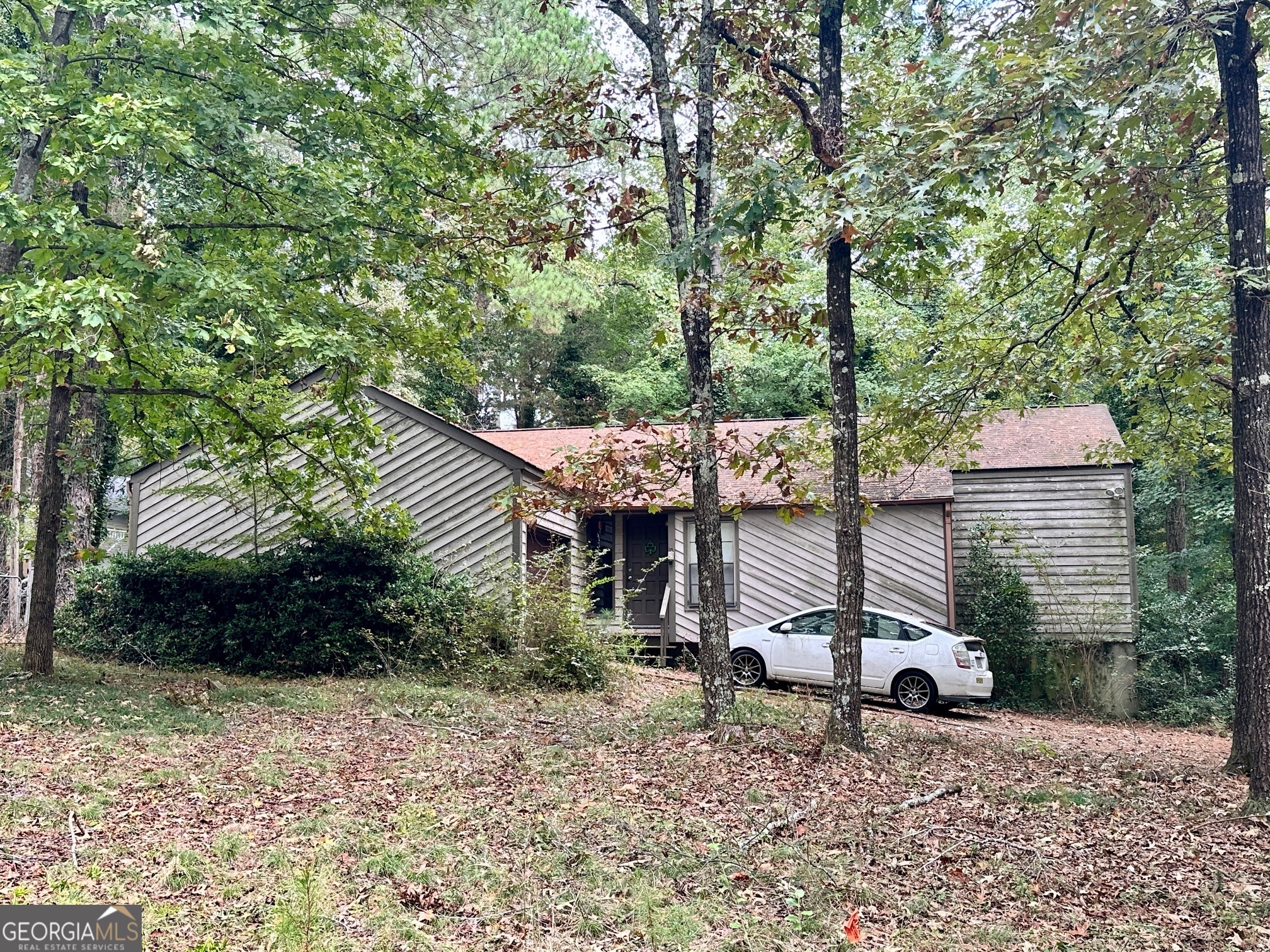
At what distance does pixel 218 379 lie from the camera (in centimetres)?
1072

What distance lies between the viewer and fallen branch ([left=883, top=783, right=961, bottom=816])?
6.80 meters

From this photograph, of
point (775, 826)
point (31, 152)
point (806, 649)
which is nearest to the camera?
point (775, 826)

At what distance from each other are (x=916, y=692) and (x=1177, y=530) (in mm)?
13526

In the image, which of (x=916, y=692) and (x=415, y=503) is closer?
(x=916, y=692)

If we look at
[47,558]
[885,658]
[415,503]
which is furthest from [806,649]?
[47,558]

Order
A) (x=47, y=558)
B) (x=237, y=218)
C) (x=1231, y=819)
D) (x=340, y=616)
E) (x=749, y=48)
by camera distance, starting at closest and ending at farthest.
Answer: (x=1231, y=819), (x=749, y=48), (x=237, y=218), (x=47, y=558), (x=340, y=616)

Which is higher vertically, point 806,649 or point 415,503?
point 415,503

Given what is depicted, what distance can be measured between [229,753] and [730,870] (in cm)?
454

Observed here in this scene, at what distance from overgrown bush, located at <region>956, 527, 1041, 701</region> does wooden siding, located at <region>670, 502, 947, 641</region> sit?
85 centimetres

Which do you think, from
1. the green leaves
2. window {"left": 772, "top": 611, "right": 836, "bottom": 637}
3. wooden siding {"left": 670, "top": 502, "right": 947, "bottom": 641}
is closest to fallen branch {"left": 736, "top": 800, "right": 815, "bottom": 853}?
the green leaves

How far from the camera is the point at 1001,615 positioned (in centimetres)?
1673

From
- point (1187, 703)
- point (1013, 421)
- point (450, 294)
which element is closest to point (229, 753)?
point (450, 294)

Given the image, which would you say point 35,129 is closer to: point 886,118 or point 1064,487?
point 886,118

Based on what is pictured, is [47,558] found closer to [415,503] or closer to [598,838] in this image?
[415,503]
